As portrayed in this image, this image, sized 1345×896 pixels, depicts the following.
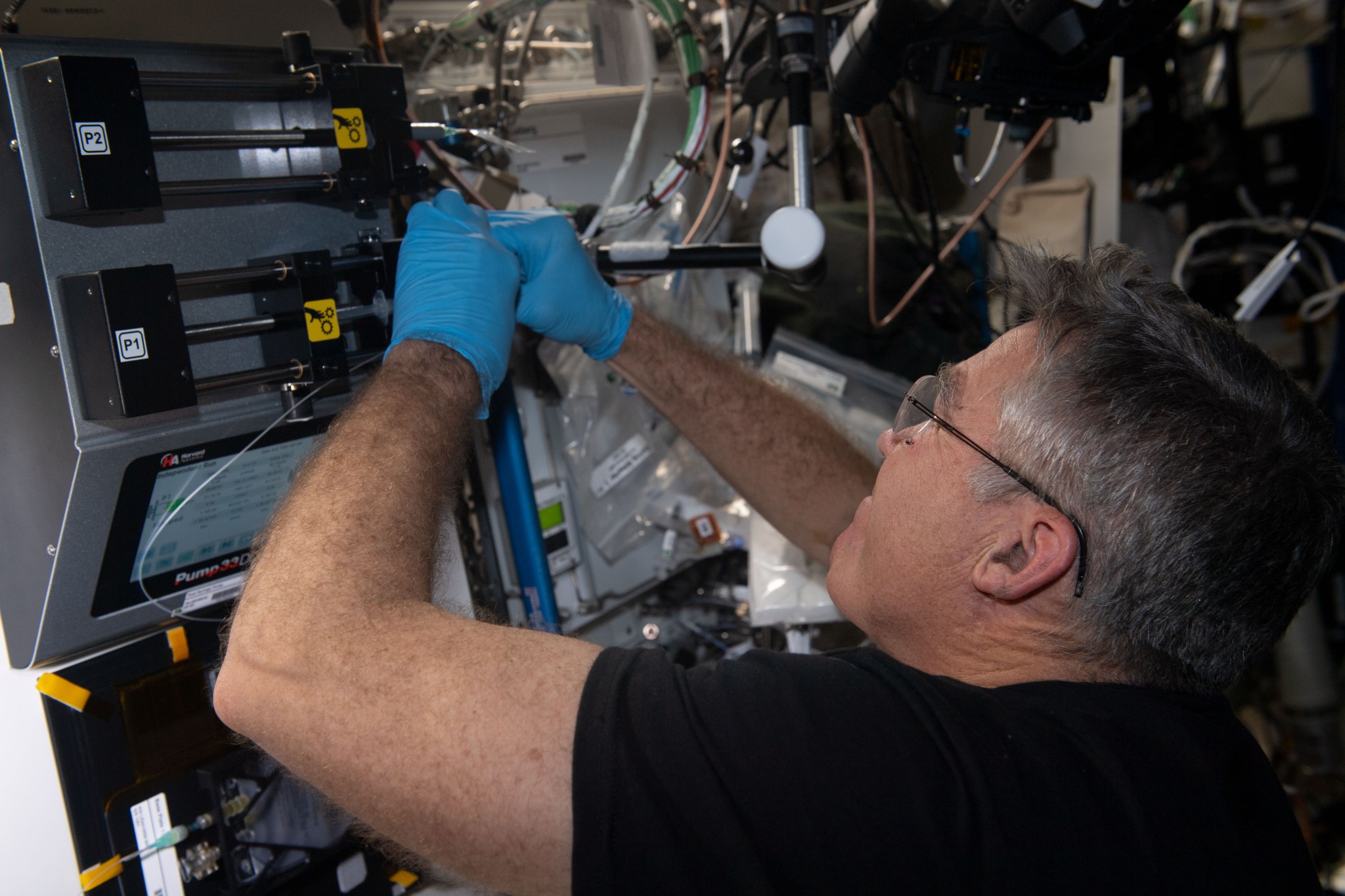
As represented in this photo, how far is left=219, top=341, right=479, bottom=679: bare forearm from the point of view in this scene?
2.50 feet

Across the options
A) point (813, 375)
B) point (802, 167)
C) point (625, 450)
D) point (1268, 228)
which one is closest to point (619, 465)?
point (625, 450)

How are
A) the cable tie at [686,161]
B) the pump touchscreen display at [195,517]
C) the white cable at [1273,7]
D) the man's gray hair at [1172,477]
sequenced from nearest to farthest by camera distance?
the man's gray hair at [1172,477] → the pump touchscreen display at [195,517] → the cable tie at [686,161] → the white cable at [1273,7]

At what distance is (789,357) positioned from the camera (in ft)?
5.94

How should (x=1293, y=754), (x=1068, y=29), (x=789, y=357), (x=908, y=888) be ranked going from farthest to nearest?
(x=1293, y=754)
(x=789, y=357)
(x=1068, y=29)
(x=908, y=888)

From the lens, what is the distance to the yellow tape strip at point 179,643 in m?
1.02

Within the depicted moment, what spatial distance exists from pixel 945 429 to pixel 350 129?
0.76 m

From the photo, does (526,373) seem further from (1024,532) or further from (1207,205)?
(1207,205)

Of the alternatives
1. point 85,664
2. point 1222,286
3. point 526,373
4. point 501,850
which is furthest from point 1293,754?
point 85,664

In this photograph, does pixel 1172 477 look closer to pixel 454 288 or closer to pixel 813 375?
pixel 454 288

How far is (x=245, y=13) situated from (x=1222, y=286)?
284 cm

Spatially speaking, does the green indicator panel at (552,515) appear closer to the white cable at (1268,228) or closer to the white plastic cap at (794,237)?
the white plastic cap at (794,237)

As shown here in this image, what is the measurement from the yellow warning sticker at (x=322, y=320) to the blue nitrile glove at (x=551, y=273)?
0.84 ft

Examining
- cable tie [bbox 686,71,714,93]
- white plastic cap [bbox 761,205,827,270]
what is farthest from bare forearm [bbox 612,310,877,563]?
cable tie [bbox 686,71,714,93]

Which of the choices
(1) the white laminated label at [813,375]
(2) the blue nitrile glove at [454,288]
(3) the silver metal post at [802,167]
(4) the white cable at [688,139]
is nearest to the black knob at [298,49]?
(2) the blue nitrile glove at [454,288]
